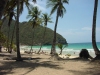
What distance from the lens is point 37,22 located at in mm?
39375

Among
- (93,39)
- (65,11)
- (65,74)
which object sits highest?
(65,11)

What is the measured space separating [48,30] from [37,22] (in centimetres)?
8828

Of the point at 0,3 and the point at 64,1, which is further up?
the point at 64,1

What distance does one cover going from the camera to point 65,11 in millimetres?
26359

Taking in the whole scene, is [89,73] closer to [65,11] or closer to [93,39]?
[93,39]

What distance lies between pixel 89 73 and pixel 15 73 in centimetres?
383

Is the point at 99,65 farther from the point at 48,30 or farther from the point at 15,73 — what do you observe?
the point at 48,30

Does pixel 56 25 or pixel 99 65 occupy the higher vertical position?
pixel 56 25

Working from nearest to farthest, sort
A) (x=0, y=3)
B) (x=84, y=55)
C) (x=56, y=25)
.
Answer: (x=0, y=3)
(x=84, y=55)
(x=56, y=25)

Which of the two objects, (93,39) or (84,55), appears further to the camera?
(84,55)

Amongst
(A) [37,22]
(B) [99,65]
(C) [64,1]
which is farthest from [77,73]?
(A) [37,22]

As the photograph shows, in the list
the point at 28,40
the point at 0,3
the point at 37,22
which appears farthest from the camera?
the point at 28,40

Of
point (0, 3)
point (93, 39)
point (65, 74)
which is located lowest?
point (65, 74)

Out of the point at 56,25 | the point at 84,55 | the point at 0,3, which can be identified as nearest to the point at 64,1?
the point at 56,25
